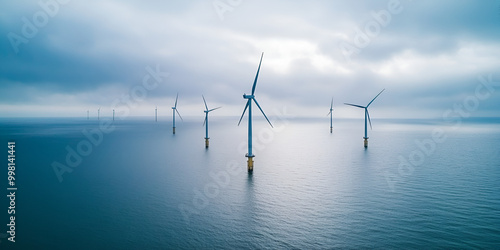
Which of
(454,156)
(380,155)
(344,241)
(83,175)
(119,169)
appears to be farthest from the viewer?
(380,155)

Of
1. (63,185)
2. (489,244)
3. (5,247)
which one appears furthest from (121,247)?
(489,244)

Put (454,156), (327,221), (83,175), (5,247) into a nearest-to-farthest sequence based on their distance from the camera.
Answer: (5,247)
(327,221)
(83,175)
(454,156)

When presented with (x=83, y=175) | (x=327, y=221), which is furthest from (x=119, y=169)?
(x=327, y=221)

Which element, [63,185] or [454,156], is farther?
[454,156]

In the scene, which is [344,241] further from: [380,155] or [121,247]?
[380,155]

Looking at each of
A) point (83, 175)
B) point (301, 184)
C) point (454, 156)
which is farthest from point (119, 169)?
point (454, 156)

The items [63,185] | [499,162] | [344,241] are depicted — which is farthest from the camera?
[499,162]

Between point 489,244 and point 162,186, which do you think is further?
point 162,186

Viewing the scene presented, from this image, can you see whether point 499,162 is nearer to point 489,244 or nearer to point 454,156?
point 454,156

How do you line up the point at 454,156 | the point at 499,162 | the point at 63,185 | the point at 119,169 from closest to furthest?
1. the point at 63,185
2. the point at 119,169
3. the point at 499,162
4. the point at 454,156
